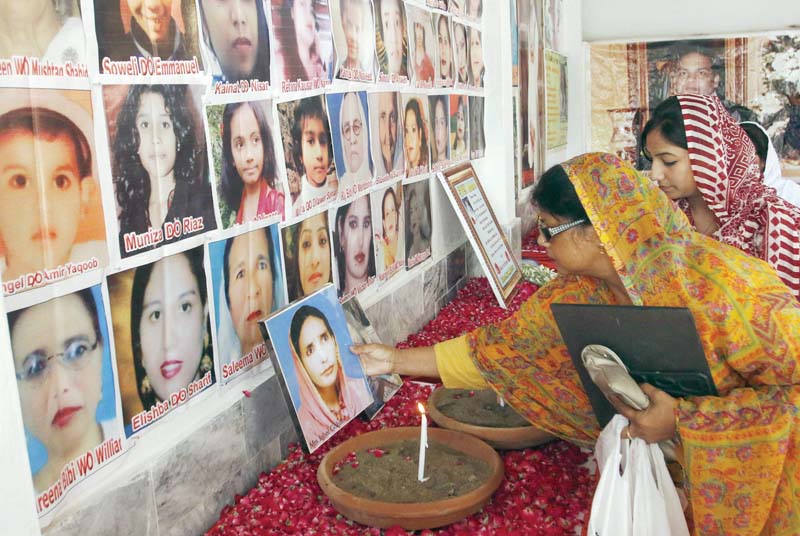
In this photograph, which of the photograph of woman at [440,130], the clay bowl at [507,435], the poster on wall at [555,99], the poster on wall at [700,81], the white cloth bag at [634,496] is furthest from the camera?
the poster on wall at [700,81]

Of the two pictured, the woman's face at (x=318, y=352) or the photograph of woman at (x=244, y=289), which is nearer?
the photograph of woman at (x=244, y=289)

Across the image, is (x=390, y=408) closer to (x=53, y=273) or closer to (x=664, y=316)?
(x=664, y=316)

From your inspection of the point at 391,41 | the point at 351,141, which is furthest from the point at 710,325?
the point at 391,41

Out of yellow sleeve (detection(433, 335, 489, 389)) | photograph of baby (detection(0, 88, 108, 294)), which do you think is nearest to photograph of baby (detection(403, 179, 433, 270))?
yellow sleeve (detection(433, 335, 489, 389))

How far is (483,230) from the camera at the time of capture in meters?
4.73

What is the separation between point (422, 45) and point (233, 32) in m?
1.89

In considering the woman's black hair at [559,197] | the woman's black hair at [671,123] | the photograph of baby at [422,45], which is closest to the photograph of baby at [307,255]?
the woman's black hair at [559,197]

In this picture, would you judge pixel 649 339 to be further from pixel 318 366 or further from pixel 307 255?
pixel 307 255

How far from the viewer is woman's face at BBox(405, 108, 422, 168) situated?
12.8 ft

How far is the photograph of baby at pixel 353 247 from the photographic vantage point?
3.15m

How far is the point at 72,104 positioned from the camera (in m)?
1.75

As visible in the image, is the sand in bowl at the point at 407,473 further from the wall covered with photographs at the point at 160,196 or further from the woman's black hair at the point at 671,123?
the woman's black hair at the point at 671,123

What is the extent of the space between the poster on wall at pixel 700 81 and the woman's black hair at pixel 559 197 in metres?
6.92

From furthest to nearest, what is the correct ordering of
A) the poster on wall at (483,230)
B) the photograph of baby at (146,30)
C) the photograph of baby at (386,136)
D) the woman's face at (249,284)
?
the poster on wall at (483,230)
the photograph of baby at (386,136)
the woman's face at (249,284)
the photograph of baby at (146,30)
